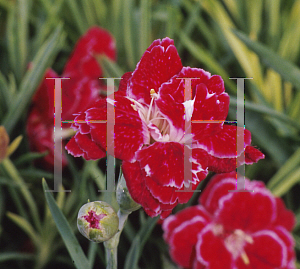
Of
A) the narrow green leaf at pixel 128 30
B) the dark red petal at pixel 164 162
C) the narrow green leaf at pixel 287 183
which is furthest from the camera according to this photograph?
the narrow green leaf at pixel 128 30

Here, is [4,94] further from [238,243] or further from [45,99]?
[238,243]

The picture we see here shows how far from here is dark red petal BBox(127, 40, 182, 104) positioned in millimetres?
257

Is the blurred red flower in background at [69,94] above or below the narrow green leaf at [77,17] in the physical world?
below

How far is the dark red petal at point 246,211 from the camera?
0.50 m

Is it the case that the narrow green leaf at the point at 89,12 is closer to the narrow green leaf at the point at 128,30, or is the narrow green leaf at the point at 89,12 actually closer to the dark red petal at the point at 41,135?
the narrow green leaf at the point at 128,30

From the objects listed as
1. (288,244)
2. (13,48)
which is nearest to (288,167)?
(288,244)

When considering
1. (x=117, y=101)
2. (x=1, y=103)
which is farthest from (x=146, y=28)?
(x=117, y=101)

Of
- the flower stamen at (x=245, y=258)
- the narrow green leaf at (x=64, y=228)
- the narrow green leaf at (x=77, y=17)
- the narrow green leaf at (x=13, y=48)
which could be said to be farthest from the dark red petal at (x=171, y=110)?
the narrow green leaf at (x=77, y=17)

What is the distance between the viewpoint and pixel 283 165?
26.0 inches

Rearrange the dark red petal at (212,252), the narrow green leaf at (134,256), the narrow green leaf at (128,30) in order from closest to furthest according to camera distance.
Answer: the narrow green leaf at (134,256), the dark red petal at (212,252), the narrow green leaf at (128,30)

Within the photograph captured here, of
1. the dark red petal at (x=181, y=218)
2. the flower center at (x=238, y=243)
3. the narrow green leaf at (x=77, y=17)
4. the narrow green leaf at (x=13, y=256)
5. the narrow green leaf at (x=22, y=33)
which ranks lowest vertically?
the narrow green leaf at (x=13, y=256)

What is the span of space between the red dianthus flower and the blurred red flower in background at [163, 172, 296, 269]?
0.27 metres

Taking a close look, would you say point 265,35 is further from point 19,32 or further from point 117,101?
point 117,101

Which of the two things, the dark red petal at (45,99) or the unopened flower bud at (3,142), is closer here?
the unopened flower bud at (3,142)
